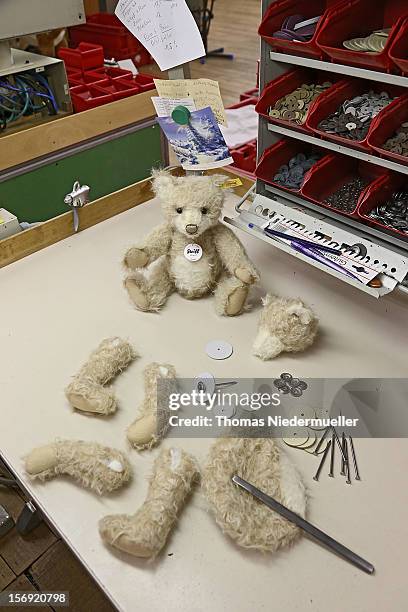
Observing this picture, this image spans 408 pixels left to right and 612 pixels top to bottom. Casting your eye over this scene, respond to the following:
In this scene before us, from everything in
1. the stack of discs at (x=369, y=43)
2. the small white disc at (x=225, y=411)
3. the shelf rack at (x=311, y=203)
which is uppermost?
the stack of discs at (x=369, y=43)

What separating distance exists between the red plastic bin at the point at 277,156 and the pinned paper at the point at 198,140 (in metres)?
0.08

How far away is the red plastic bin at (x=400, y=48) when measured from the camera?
76cm

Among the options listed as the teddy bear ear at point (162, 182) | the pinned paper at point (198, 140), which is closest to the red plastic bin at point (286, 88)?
the pinned paper at point (198, 140)

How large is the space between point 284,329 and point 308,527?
1.12 ft

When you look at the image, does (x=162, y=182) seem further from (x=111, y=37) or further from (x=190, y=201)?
(x=111, y=37)

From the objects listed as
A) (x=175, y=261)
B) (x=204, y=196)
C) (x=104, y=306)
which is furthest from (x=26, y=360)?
(x=204, y=196)

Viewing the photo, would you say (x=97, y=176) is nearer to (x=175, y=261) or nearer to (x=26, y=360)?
(x=175, y=261)

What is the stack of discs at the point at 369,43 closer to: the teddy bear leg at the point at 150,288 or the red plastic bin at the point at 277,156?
the red plastic bin at the point at 277,156

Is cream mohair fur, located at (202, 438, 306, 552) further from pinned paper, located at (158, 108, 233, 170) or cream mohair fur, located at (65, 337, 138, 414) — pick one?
pinned paper, located at (158, 108, 233, 170)

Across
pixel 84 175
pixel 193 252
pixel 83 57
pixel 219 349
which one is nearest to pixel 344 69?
pixel 193 252

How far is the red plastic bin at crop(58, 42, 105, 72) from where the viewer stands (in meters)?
1.74

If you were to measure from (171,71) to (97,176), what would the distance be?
1.99ft

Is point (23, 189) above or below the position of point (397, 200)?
below

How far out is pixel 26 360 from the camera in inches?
36.0
